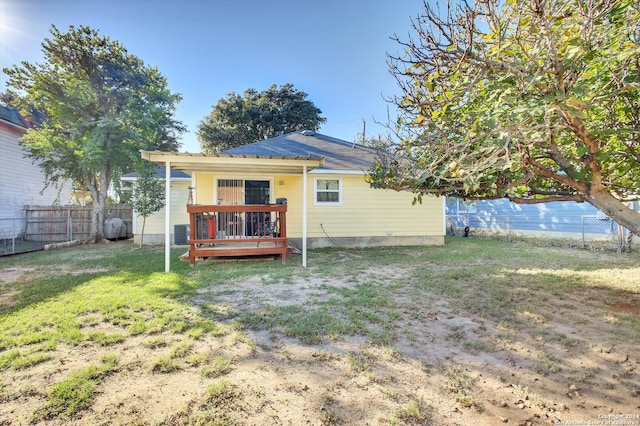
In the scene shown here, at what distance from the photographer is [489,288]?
16.1 feet

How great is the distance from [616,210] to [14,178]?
62.1ft

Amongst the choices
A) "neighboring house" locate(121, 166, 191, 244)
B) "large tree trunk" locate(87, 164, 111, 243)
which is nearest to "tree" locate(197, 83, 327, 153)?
"large tree trunk" locate(87, 164, 111, 243)

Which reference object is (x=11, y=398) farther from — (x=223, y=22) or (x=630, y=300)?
(x=223, y=22)

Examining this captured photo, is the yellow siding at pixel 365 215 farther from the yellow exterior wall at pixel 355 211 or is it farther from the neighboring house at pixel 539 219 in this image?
the neighboring house at pixel 539 219

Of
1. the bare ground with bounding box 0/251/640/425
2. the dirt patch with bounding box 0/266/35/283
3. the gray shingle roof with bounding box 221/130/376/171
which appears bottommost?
the bare ground with bounding box 0/251/640/425

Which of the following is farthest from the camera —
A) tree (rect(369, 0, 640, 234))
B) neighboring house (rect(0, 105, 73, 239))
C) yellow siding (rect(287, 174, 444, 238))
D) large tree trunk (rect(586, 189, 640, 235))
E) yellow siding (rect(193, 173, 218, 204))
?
neighboring house (rect(0, 105, 73, 239))

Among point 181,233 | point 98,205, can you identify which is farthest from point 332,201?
point 98,205

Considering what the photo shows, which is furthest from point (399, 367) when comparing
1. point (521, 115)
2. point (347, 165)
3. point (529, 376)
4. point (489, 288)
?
point (347, 165)

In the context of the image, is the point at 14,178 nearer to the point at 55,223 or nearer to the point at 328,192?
the point at 55,223

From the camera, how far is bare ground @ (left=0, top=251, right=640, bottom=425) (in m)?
1.90

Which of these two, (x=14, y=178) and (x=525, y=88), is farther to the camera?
(x=14, y=178)

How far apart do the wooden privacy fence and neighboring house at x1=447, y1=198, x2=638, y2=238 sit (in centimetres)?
1564

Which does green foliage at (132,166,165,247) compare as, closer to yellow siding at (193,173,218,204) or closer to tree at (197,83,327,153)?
yellow siding at (193,173,218,204)

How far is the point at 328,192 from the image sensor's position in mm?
9984
